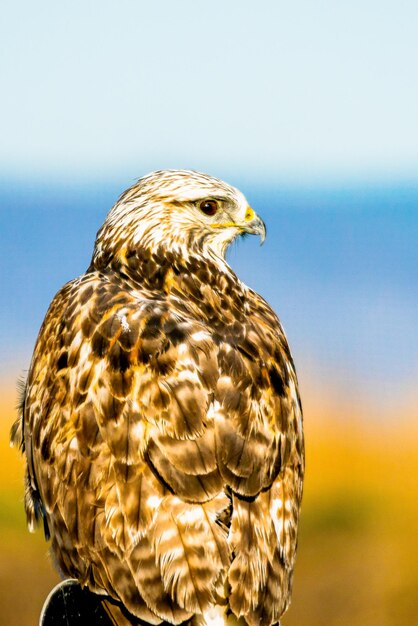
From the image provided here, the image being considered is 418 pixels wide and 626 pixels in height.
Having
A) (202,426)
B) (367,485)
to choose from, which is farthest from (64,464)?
(367,485)

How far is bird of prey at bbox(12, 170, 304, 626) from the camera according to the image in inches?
164

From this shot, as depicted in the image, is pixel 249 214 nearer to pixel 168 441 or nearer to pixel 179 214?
pixel 179 214

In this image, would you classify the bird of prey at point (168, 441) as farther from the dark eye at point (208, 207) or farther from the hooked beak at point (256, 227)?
the hooked beak at point (256, 227)

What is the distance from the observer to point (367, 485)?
10.9 m

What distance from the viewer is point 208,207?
5.14 m

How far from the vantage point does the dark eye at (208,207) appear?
16.8 feet

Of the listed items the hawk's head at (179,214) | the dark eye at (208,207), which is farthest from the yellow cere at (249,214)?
the dark eye at (208,207)

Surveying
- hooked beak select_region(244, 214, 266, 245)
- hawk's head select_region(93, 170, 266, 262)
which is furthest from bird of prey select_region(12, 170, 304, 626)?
hooked beak select_region(244, 214, 266, 245)

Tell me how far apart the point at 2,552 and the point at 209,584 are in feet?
16.9

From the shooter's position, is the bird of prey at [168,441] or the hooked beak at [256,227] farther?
the hooked beak at [256,227]

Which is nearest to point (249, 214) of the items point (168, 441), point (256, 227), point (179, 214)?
point (256, 227)

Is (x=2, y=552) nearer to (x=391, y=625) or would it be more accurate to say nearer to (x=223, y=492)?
(x=391, y=625)

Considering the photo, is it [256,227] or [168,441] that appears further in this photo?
[256,227]

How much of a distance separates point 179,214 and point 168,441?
3.70ft
